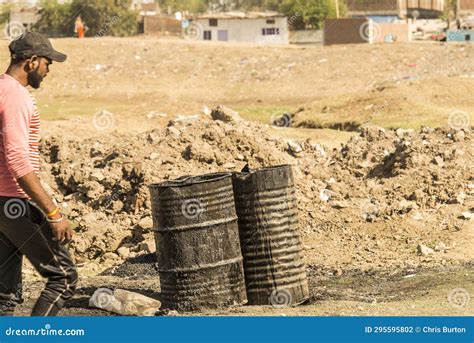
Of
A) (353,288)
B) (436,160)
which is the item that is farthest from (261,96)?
(353,288)

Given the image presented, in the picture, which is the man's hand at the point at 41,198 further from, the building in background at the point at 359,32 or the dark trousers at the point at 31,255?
the building in background at the point at 359,32

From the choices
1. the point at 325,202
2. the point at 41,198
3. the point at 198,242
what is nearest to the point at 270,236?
the point at 198,242

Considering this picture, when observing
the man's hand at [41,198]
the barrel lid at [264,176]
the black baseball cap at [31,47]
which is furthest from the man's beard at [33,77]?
the barrel lid at [264,176]

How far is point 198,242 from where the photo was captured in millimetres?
9195

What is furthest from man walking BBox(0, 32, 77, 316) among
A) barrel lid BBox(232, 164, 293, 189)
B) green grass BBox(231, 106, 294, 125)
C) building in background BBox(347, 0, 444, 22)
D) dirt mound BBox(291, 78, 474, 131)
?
building in background BBox(347, 0, 444, 22)

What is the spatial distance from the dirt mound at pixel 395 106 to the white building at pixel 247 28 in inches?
1718

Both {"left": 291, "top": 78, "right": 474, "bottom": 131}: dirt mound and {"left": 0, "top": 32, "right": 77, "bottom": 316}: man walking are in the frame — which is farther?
{"left": 291, "top": 78, "right": 474, "bottom": 131}: dirt mound

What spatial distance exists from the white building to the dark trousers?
224 feet

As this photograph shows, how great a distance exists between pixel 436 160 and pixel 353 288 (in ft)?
15.1

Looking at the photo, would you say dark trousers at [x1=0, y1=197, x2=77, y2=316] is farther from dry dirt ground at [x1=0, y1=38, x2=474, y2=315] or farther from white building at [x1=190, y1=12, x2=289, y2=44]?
white building at [x1=190, y1=12, x2=289, y2=44]

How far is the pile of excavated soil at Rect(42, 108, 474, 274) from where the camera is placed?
1291 centimetres

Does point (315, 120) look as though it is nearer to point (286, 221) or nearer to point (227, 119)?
point (227, 119)

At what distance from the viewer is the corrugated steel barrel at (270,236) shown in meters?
9.49

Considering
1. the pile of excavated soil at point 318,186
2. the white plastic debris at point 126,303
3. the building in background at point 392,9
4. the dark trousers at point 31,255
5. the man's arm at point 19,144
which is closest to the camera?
the man's arm at point 19,144
